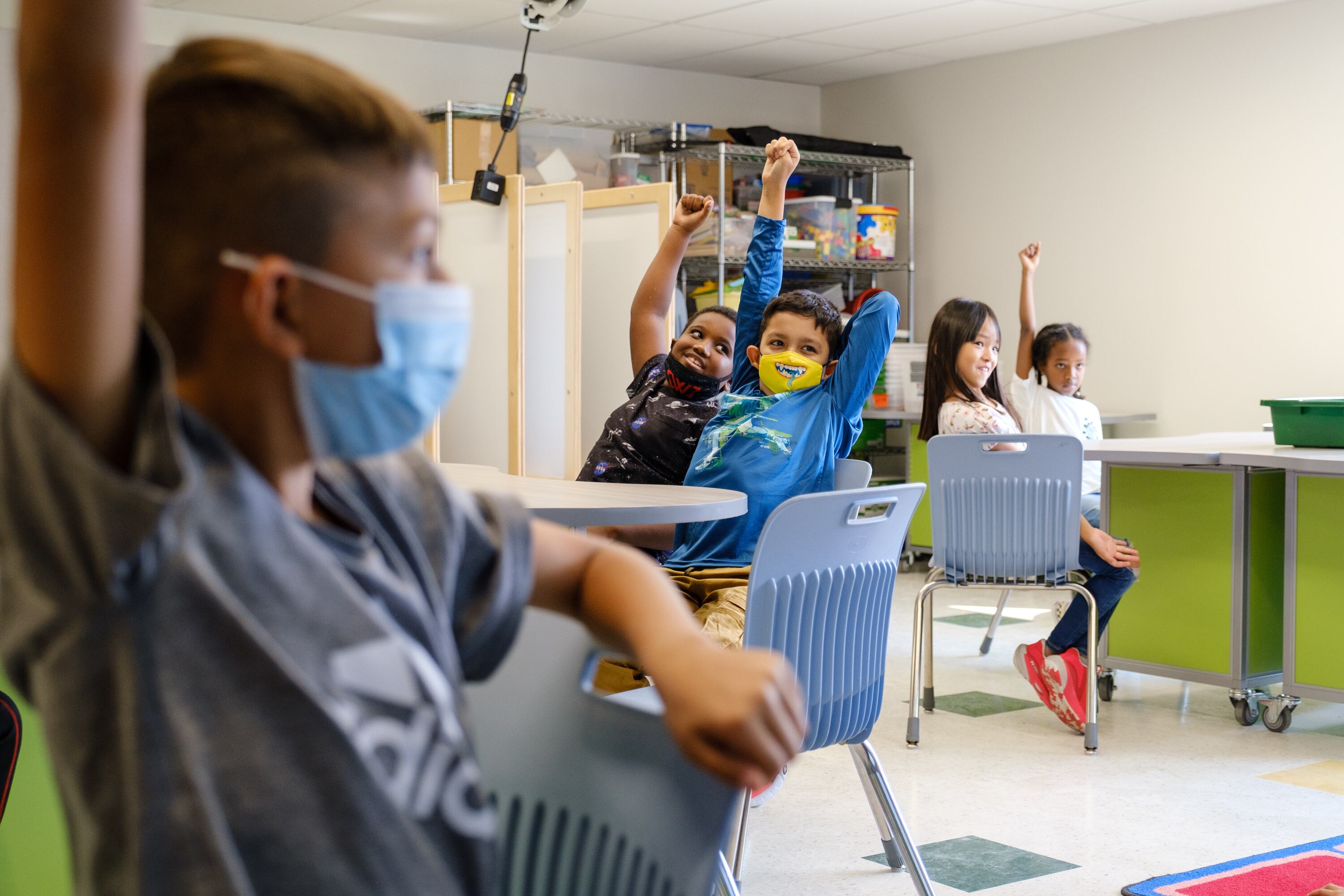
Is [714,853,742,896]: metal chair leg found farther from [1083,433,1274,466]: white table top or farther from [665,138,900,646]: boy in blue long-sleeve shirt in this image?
[1083,433,1274,466]: white table top

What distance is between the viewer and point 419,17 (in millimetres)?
5613

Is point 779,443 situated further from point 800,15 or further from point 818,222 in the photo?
point 818,222

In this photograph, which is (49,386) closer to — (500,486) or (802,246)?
(500,486)

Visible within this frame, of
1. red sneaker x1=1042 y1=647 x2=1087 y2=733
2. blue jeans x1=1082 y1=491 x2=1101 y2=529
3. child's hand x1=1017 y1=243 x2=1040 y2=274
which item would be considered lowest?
red sneaker x1=1042 y1=647 x2=1087 y2=733

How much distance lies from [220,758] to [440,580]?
0.57ft

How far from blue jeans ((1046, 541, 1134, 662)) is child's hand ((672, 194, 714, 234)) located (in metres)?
1.36

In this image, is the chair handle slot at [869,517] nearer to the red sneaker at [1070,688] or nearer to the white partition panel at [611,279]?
the red sneaker at [1070,688]

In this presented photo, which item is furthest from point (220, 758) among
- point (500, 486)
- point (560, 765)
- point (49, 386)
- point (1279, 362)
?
point (1279, 362)

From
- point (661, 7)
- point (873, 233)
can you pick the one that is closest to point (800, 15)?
point (661, 7)

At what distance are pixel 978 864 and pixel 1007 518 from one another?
1010 mm

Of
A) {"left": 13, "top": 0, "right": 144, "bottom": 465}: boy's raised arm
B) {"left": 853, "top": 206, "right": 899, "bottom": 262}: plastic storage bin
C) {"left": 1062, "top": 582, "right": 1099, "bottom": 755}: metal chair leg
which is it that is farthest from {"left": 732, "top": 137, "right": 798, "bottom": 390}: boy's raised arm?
{"left": 853, "top": 206, "right": 899, "bottom": 262}: plastic storage bin

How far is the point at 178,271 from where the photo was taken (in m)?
0.58

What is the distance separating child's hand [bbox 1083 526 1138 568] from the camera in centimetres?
323

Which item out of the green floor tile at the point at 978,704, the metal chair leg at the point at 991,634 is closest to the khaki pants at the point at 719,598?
the green floor tile at the point at 978,704
